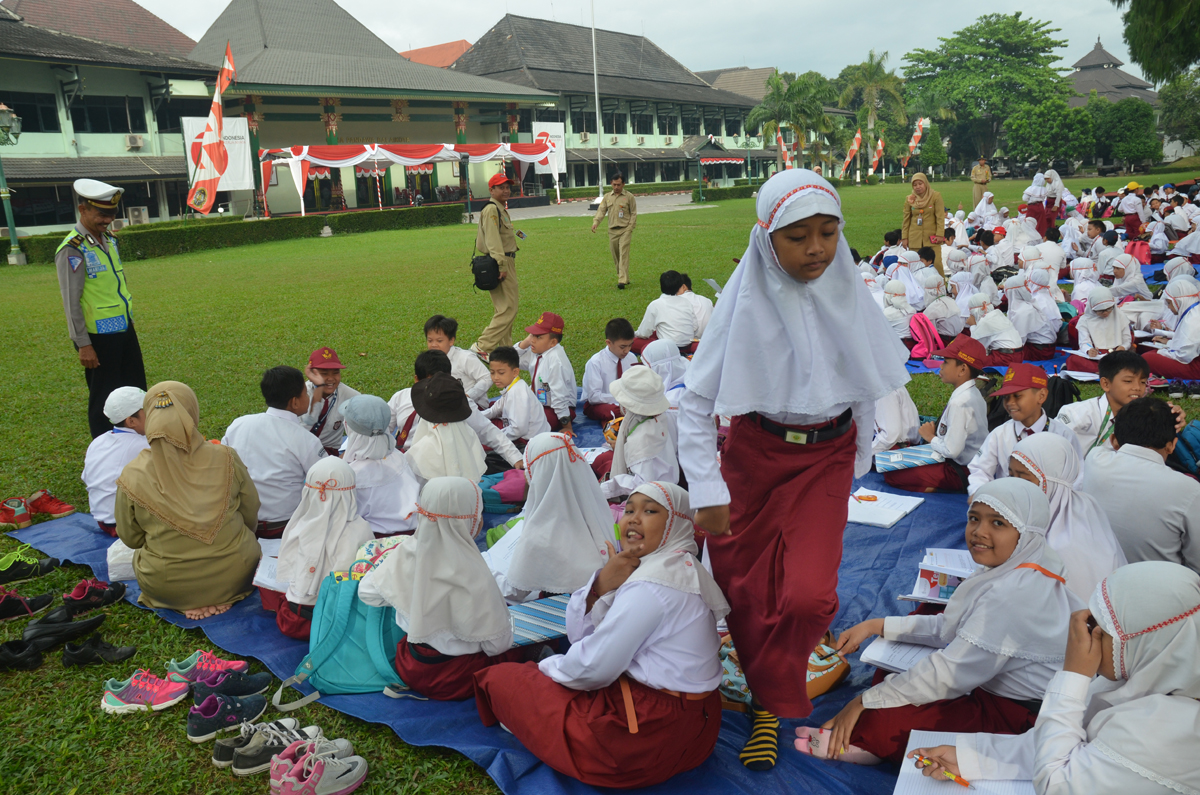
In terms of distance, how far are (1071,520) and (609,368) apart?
3701 millimetres

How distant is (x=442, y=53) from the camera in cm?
5438

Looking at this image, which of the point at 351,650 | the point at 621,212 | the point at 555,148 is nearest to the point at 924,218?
the point at 621,212

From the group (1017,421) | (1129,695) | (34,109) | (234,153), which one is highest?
(34,109)

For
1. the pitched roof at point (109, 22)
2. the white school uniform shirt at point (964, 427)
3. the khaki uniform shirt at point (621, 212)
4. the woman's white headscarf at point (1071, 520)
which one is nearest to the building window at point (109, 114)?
the pitched roof at point (109, 22)

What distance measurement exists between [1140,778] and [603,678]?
50.9 inches

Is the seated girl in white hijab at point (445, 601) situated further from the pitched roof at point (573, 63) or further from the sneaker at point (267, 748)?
the pitched roof at point (573, 63)

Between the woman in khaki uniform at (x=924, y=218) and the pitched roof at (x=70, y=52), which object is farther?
the pitched roof at (x=70, y=52)

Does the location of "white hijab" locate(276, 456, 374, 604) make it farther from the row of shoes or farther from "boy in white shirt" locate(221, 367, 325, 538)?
the row of shoes

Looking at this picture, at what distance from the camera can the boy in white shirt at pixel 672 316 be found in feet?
22.9

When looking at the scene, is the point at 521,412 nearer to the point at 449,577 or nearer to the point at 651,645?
the point at 449,577

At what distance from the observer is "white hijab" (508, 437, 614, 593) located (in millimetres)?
3258

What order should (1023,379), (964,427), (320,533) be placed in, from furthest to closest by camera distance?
(964,427) → (1023,379) → (320,533)

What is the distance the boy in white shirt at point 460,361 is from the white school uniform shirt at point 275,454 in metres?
1.65

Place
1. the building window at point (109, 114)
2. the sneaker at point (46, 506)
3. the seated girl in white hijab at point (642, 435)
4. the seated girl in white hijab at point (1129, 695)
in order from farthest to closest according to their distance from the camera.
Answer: the building window at point (109, 114) < the sneaker at point (46, 506) < the seated girl in white hijab at point (642, 435) < the seated girl in white hijab at point (1129, 695)
